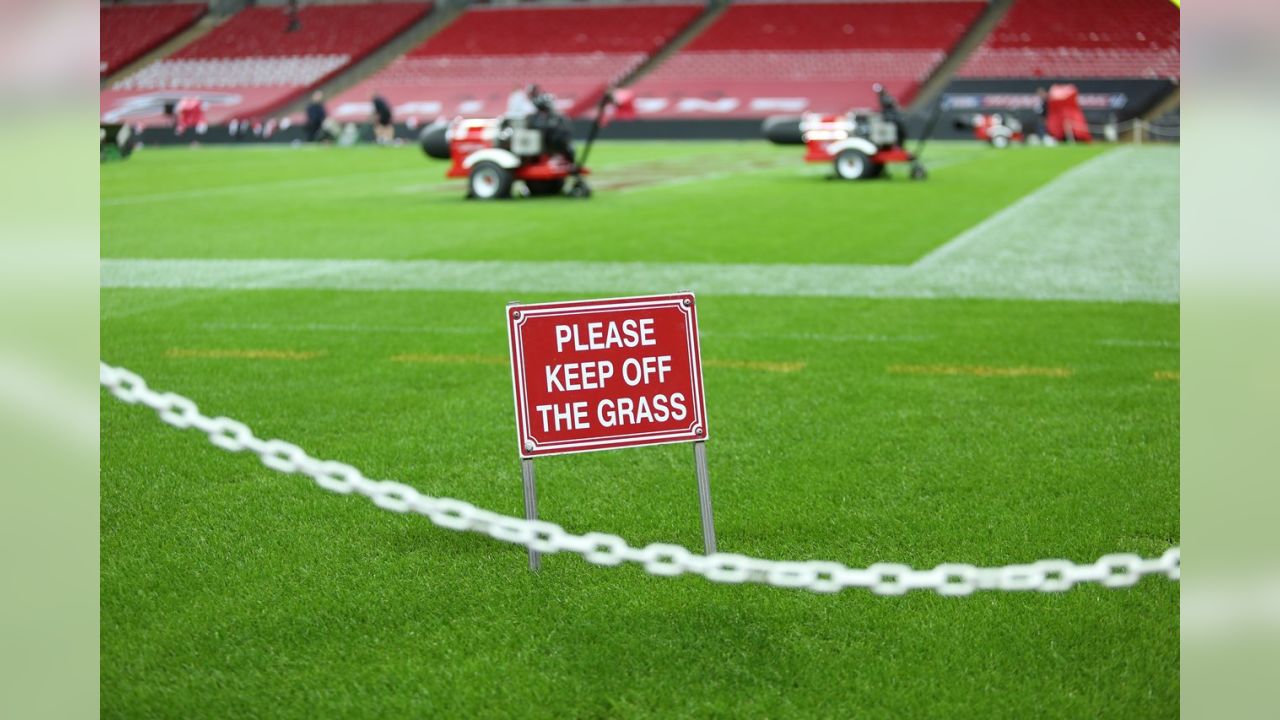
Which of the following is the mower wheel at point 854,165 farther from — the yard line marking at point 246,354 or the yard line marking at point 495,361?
the yard line marking at point 246,354

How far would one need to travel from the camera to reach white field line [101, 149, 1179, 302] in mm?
11078

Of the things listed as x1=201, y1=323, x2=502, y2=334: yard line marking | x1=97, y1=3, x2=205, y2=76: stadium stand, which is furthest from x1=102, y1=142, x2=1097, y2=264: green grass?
x1=97, y1=3, x2=205, y2=76: stadium stand

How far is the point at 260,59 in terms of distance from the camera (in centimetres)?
5403

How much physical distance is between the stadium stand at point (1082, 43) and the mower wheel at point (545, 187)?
2637 cm

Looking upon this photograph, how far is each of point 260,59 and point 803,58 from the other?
790 inches

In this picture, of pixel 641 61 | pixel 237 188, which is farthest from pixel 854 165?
pixel 641 61

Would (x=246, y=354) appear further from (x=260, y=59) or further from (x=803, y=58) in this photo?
(x=260, y=59)

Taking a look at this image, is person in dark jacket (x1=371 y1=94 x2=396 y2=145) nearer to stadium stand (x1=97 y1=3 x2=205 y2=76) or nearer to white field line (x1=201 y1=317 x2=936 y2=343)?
stadium stand (x1=97 y1=3 x2=205 y2=76)

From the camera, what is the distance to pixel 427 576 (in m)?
4.49

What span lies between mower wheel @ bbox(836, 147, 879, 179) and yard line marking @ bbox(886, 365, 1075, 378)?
51.8ft

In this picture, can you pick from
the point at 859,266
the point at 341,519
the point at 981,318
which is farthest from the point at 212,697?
the point at 859,266
